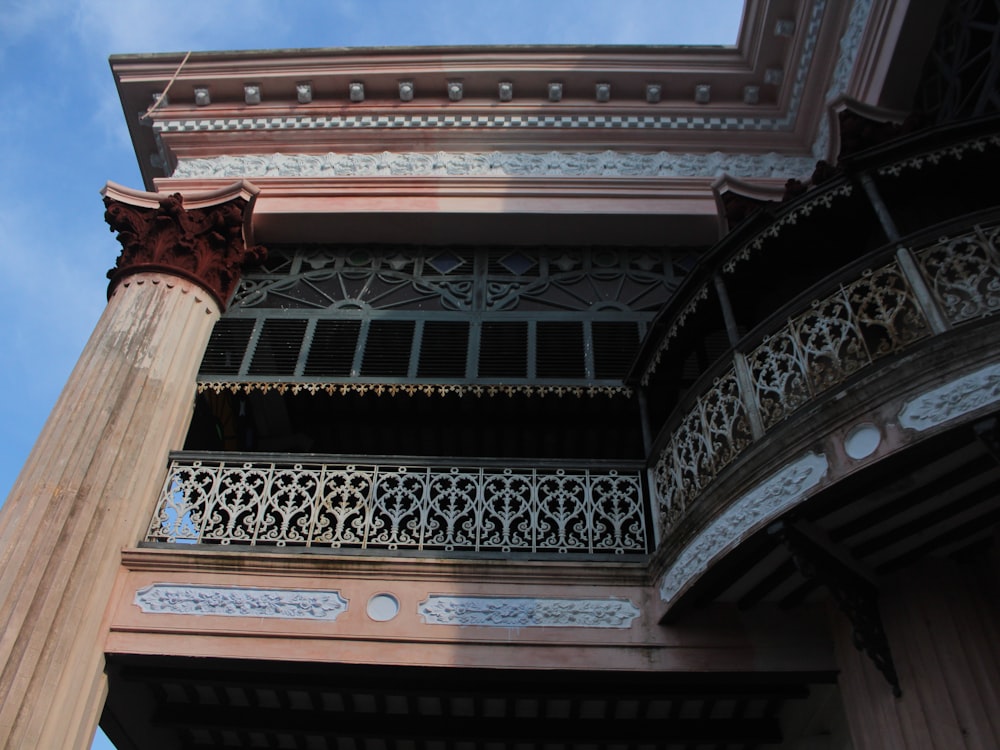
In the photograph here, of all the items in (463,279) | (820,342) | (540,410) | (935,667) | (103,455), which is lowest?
(935,667)

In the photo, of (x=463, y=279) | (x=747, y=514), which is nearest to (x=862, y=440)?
(x=747, y=514)

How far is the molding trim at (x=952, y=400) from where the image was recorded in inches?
179

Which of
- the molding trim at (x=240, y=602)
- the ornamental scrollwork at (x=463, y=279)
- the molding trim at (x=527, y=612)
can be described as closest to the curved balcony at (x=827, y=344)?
the molding trim at (x=527, y=612)

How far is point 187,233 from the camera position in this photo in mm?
9000

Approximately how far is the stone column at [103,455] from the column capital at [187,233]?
1 centimetres

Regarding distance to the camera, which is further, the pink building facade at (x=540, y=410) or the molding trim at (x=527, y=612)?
the molding trim at (x=527, y=612)

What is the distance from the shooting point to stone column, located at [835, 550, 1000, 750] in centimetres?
509

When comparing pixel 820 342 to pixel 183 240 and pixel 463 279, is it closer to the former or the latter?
pixel 463 279

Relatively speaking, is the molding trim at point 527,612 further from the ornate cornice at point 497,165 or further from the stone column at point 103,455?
the ornate cornice at point 497,165

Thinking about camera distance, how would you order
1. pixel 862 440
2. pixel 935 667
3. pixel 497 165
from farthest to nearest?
1. pixel 497 165
2. pixel 935 667
3. pixel 862 440

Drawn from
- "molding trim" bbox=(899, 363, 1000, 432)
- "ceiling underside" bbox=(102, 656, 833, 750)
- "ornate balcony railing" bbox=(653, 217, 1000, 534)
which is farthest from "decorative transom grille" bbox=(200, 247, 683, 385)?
"molding trim" bbox=(899, 363, 1000, 432)

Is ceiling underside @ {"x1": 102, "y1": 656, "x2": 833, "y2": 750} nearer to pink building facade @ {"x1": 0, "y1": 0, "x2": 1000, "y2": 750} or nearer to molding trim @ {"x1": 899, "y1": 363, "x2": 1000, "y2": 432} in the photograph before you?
pink building facade @ {"x1": 0, "y1": 0, "x2": 1000, "y2": 750}

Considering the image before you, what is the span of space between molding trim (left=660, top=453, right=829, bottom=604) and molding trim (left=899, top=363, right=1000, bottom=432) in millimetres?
567

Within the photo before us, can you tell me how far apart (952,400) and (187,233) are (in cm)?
715
